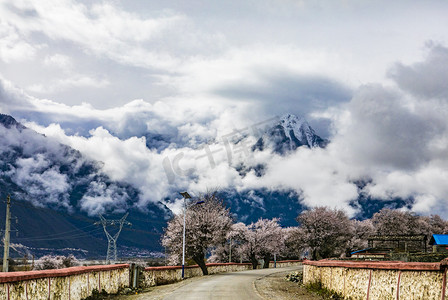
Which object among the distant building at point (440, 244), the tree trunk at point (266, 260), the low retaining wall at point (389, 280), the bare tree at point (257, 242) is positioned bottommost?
the tree trunk at point (266, 260)

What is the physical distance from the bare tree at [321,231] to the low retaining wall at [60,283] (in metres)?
59.8

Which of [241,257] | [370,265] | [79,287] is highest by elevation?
[370,265]

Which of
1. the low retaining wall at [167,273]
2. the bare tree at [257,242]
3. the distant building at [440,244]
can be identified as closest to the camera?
the low retaining wall at [167,273]

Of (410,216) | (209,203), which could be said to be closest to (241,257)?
(209,203)

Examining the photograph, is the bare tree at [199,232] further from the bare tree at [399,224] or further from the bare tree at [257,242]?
the bare tree at [399,224]

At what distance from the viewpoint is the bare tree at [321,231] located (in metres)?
82.8

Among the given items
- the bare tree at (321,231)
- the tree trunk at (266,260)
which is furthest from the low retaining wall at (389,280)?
the tree trunk at (266,260)

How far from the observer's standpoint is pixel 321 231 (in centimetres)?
8312

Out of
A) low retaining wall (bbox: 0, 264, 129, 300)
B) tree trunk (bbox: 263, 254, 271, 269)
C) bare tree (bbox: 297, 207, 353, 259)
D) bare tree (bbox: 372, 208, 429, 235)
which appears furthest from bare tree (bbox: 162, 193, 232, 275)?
bare tree (bbox: 372, 208, 429, 235)

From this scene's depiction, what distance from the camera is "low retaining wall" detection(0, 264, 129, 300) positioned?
15.5 metres

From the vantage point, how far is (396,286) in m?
16.4

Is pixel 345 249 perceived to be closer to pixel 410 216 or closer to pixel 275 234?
pixel 275 234

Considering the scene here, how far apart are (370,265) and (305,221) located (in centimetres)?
6719

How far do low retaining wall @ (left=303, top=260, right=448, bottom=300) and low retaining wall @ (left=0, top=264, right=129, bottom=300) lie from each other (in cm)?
1179
